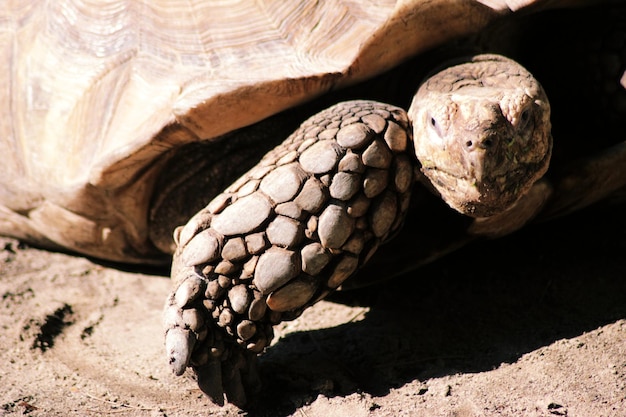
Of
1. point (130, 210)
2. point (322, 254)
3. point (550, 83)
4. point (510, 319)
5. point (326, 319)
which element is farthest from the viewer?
point (550, 83)

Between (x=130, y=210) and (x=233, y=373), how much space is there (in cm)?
108

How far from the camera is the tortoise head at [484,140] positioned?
2.36 metres

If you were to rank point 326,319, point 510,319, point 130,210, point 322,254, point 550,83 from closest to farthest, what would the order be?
point 322,254 < point 510,319 < point 326,319 < point 130,210 < point 550,83

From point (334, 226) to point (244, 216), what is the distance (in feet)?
0.99

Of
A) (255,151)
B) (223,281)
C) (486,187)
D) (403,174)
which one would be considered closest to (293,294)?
(223,281)

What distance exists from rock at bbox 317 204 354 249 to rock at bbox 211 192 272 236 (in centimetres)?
18

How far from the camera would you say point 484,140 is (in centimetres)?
232

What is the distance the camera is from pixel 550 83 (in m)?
3.52

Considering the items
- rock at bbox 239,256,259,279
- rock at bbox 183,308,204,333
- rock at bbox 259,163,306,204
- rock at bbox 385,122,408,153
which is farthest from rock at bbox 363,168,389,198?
rock at bbox 183,308,204,333

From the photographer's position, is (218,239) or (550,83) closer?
(218,239)

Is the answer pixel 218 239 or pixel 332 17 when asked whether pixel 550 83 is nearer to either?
pixel 332 17

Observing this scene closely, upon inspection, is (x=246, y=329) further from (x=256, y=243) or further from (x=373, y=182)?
(x=373, y=182)

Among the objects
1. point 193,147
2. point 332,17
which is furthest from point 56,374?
point 332,17

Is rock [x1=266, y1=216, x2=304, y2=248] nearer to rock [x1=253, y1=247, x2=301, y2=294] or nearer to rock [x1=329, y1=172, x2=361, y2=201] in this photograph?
rock [x1=253, y1=247, x2=301, y2=294]
